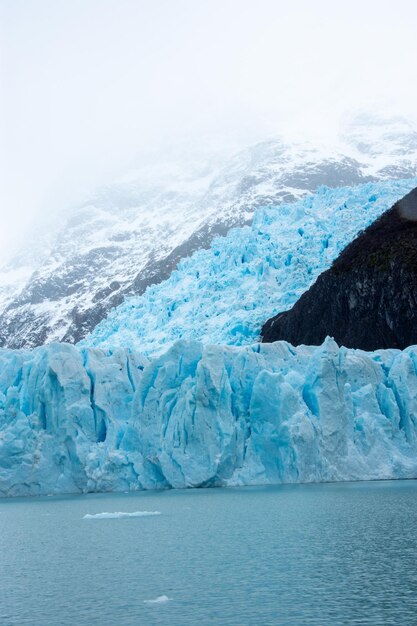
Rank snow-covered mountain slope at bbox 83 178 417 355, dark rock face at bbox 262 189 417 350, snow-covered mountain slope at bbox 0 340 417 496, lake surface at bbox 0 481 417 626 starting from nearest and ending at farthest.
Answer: lake surface at bbox 0 481 417 626 → snow-covered mountain slope at bbox 0 340 417 496 → dark rock face at bbox 262 189 417 350 → snow-covered mountain slope at bbox 83 178 417 355

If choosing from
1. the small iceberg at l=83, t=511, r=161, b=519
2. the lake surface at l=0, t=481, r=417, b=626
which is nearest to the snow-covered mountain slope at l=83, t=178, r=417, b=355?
the small iceberg at l=83, t=511, r=161, b=519

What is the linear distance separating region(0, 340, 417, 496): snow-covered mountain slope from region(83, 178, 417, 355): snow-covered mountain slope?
54.4ft

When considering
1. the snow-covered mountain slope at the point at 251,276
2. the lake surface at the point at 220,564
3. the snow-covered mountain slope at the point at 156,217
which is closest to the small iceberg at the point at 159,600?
the lake surface at the point at 220,564

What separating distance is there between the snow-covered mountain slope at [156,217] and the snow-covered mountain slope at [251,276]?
4898 cm

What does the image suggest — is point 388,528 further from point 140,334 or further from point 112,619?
point 140,334

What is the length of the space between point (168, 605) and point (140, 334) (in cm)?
4438

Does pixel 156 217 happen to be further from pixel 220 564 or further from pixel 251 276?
pixel 220 564

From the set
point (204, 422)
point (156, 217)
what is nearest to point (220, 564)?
point (204, 422)

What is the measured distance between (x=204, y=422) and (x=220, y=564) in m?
15.0

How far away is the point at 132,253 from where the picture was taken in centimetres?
14625

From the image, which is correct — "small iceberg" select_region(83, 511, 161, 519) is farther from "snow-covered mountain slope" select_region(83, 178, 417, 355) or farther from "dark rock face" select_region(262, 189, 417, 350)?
"snow-covered mountain slope" select_region(83, 178, 417, 355)

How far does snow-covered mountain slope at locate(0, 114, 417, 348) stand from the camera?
118938 mm

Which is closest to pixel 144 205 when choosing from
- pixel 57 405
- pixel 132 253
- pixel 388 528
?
pixel 132 253

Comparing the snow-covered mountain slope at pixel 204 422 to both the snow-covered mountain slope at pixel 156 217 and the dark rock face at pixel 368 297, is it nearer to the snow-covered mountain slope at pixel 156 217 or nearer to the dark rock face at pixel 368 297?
the dark rock face at pixel 368 297
